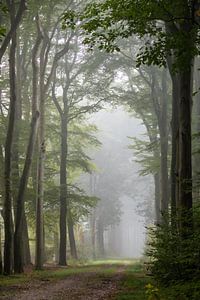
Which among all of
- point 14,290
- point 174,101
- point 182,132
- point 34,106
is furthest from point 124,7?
point 34,106

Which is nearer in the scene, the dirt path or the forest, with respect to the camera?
the forest

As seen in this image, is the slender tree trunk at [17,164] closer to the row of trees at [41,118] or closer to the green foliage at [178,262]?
the row of trees at [41,118]

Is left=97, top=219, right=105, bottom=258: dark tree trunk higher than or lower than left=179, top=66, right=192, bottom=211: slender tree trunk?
lower

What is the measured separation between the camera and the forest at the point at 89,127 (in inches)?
317

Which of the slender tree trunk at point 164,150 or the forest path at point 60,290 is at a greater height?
the slender tree trunk at point 164,150

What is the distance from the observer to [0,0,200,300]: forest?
805cm

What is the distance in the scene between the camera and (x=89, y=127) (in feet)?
85.4

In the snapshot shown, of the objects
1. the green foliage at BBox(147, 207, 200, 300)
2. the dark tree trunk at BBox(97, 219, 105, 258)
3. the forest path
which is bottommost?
the dark tree trunk at BBox(97, 219, 105, 258)

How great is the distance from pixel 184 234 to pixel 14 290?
4609 mm

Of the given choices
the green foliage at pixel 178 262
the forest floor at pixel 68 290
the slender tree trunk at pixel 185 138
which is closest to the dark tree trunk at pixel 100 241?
the forest floor at pixel 68 290

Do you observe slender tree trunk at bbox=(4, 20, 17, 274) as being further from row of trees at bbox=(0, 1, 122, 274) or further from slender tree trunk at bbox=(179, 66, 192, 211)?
slender tree trunk at bbox=(179, 66, 192, 211)

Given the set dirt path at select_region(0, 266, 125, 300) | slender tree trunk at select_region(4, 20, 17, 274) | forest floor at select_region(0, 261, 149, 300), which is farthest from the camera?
slender tree trunk at select_region(4, 20, 17, 274)

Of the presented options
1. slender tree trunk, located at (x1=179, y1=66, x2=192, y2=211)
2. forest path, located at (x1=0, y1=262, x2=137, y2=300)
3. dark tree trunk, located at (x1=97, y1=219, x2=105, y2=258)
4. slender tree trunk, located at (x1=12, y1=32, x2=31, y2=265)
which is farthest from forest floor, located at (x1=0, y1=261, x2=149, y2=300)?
dark tree trunk, located at (x1=97, y1=219, x2=105, y2=258)

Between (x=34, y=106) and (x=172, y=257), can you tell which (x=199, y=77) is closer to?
(x=34, y=106)
